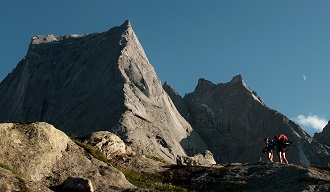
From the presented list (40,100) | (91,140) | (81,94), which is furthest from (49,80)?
(91,140)

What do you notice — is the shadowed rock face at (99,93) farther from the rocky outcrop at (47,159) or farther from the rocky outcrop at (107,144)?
the rocky outcrop at (47,159)

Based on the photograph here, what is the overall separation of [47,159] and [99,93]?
311 ft

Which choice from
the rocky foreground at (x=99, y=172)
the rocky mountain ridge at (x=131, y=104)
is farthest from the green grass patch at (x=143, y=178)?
the rocky mountain ridge at (x=131, y=104)

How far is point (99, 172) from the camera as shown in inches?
879

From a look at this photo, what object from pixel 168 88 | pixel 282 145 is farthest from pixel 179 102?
pixel 282 145

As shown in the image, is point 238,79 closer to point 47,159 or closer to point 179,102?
point 179,102

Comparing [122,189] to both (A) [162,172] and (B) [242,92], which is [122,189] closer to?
(A) [162,172]

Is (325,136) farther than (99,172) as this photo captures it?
Yes

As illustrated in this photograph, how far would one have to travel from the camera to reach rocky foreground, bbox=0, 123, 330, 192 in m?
19.6

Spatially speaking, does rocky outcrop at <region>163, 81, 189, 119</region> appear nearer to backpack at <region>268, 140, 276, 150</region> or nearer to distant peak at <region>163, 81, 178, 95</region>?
distant peak at <region>163, 81, 178, 95</region>

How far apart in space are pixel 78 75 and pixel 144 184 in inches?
4323

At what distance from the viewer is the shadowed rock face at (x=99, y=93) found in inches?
3912

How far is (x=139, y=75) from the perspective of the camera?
123250 millimetres

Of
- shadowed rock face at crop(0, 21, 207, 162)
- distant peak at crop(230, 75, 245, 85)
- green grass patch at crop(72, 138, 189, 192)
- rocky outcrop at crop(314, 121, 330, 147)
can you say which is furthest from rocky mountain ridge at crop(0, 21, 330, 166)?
green grass patch at crop(72, 138, 189, 192)
